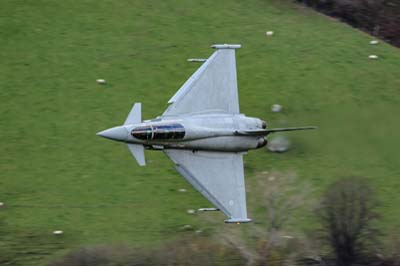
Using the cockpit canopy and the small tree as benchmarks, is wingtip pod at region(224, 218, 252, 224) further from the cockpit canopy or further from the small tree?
the small tree

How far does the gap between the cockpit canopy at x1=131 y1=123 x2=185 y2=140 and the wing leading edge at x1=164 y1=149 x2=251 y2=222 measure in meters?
1.13

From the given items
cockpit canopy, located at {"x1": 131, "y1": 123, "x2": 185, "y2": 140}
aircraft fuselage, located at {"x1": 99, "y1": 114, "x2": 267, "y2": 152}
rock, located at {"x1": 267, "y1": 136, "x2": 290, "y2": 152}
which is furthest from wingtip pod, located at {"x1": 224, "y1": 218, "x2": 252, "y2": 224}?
rock, located at {"x1": 267, "y1": 136, "x2": 290, "y2": 152}

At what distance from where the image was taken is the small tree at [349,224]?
4869 cm

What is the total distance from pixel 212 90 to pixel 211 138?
87.1 inches

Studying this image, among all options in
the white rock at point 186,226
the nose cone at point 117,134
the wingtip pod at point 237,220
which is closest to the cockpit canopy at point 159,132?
the nose cone at point 117,134

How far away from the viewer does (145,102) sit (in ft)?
180

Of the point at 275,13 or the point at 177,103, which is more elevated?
the point at 275,13

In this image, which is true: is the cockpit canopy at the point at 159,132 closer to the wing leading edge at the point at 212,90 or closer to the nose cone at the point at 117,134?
the nose cone at the point at 117,134

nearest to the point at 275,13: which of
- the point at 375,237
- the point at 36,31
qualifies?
the point at 36,31

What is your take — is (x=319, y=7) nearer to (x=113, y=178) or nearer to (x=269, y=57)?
(x=269, y=57)

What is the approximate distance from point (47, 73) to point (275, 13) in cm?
1284

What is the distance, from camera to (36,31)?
5869cm

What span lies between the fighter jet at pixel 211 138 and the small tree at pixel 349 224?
6037 mm

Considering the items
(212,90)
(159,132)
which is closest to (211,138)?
(212,90)
